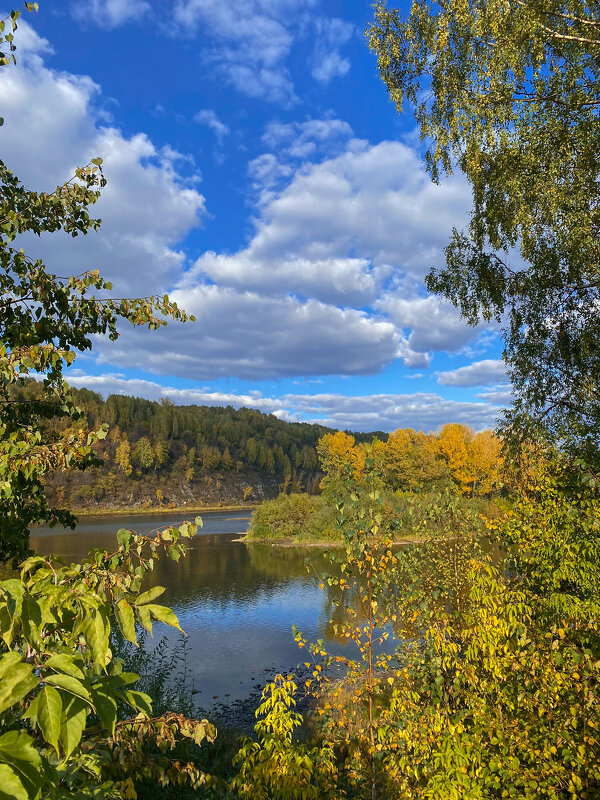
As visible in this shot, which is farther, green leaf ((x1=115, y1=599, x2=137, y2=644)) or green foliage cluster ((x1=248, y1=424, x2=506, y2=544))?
green foliage cluster ((x1=248, y1=424, x2=506, y2=544))

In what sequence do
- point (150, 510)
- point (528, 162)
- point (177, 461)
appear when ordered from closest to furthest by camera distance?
point (528, 162) < point (150, 510) < point (177, 461)

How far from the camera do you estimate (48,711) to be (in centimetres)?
126

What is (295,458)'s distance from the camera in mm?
170500

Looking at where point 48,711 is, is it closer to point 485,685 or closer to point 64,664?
point 64,664

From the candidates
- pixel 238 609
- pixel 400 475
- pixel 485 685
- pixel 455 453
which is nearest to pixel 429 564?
pixel 485 685

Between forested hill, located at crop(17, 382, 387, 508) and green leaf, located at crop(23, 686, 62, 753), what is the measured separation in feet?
337

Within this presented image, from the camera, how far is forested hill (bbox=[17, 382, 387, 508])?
362ft

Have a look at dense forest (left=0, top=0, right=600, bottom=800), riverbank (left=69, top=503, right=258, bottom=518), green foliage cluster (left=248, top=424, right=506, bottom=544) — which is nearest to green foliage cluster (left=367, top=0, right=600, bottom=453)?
dense forest (left=0, top=0, right=600, bottom=800)

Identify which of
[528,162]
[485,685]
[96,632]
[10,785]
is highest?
[528,162]

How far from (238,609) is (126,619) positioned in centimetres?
2730

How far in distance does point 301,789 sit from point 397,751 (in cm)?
128

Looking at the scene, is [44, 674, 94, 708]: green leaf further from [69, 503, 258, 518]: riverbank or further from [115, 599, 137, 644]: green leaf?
[69, 503, 258, 518]: riverbank

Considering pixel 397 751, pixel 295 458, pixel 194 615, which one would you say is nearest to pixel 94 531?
pixel 194 615

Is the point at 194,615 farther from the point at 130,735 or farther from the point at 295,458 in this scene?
the point at 295,458
